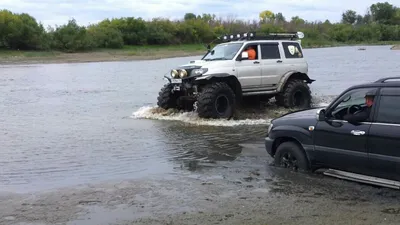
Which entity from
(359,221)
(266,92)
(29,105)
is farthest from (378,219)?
(29,105)

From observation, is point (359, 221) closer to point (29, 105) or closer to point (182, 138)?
point (182, 138)

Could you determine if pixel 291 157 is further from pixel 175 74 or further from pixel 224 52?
pixel 224 52

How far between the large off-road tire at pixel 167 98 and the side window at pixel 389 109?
9026mm

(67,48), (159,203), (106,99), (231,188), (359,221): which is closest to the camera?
(359,221)

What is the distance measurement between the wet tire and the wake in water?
221 inches

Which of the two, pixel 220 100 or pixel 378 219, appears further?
pixel 220 100

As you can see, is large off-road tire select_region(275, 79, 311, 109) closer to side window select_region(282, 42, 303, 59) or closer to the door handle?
side window select_region(282, 42, 303, 59)

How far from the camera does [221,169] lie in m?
9.30

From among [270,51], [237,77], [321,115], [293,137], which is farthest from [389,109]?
[270,51]

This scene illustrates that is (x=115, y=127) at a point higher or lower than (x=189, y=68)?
lower

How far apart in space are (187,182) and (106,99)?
14490 mm

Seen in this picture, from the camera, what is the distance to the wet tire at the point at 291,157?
848 centimetres

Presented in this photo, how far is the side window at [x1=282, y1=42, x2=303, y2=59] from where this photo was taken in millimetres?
16719

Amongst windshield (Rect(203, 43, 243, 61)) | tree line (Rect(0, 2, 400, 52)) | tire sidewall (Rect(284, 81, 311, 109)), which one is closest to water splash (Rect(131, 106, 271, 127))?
tire sidewall (Rect(284, 81, 311, 109))
